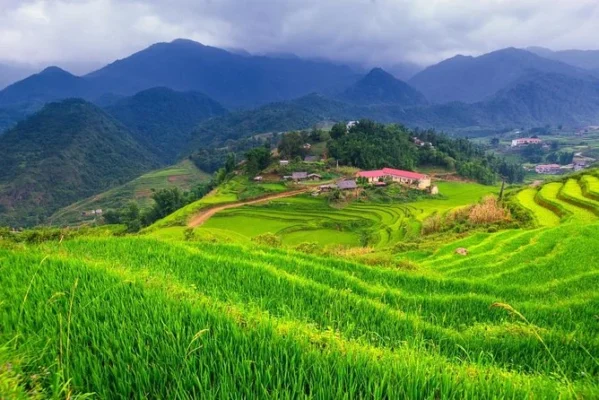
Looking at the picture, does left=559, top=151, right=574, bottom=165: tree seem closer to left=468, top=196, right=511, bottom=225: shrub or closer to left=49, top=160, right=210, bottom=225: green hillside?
left=49, top=160, right=210, bottom=225: green hillside

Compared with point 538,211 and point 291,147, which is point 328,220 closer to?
point 538,211

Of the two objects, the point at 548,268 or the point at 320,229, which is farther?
the point at 320,229

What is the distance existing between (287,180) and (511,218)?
51826 millimetres

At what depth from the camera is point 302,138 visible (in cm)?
10344

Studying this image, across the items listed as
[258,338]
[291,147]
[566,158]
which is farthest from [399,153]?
[258,338]

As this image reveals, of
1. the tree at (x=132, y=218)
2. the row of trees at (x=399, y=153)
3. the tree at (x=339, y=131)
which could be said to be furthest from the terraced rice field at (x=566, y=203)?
the tree at (x=339, y=131)

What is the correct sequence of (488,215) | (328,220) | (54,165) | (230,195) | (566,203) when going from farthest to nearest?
1. (54,165)
2. (230,195)
3. (328,220)
4. (488,215)
5. (566,203)

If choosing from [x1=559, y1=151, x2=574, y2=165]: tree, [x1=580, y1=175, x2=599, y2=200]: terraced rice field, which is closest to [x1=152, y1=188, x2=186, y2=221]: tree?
[x1=580, y1=175, x2=599, y2=200]: terraced rice field

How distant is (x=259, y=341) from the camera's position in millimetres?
2244

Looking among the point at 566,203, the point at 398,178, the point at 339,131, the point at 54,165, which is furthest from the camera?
the point at 54,165

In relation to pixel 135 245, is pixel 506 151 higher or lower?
lower

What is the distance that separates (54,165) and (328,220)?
146 meters

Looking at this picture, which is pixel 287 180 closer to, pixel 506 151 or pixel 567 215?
pixel 567 215

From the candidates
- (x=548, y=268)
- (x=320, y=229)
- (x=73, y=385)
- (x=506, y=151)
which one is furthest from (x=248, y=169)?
(x=506, y=151)
